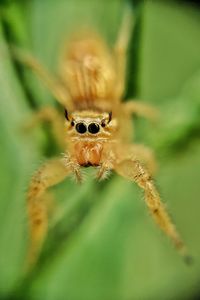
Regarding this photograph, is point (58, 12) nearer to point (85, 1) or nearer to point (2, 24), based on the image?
point (85, 1)

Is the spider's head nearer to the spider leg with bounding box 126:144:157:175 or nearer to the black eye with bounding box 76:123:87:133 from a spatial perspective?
the black eye with bounding box 76:123:87:133

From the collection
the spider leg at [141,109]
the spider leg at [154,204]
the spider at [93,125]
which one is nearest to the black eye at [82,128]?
the spider at [93,125]

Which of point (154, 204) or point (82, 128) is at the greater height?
point (82, 128)

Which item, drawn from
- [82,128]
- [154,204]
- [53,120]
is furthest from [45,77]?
[154,204]

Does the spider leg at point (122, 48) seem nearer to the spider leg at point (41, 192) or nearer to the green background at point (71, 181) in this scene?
the green background at point (71, 181)

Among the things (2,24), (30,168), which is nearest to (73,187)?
(30,168)

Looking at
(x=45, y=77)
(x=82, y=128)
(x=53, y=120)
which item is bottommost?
(x=82, y=128)

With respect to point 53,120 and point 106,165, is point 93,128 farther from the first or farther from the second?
point 53,120
